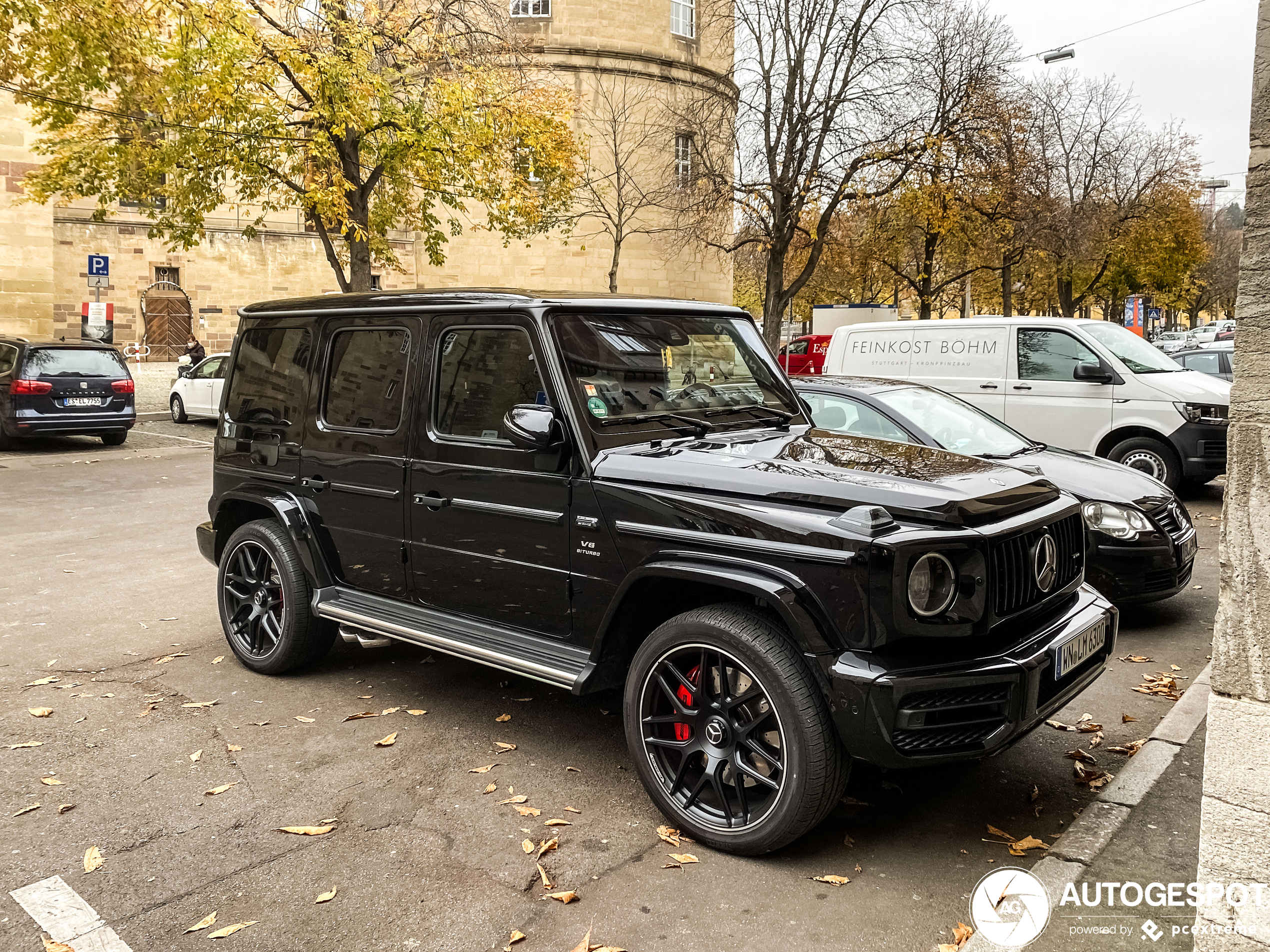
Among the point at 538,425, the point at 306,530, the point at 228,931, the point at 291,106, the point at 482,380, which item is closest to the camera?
the point at 228,931

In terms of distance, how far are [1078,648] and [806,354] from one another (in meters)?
21.4

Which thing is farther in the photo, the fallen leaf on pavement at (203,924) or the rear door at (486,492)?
the rear door at (486,492)

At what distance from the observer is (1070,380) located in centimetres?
1122

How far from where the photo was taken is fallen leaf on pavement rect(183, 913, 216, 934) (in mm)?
3143

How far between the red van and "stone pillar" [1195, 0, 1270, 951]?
67.4 feet

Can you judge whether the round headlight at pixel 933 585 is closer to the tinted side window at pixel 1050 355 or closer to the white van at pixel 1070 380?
the white van at pixel 1070 380

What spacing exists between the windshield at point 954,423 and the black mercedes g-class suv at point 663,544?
2.15 metres

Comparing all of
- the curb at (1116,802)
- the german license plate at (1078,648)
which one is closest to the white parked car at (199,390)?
the curb at (1116,802)

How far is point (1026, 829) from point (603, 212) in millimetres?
32292

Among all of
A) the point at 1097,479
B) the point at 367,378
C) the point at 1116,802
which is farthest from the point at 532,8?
the point at 1116,802

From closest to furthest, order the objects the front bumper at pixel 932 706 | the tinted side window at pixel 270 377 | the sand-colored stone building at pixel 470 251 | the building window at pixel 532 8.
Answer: the front bumper at pixel 932 706, the tinted side window at pixel 270 377, the sand-colored stone building at pixel 470 251, the building window at pixel 532 8

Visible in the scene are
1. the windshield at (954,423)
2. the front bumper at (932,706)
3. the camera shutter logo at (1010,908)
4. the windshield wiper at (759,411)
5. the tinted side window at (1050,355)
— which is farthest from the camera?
the tinted side window at (1050,355)

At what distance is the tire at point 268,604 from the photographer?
17.5 ft

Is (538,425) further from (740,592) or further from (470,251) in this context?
(470,251)
